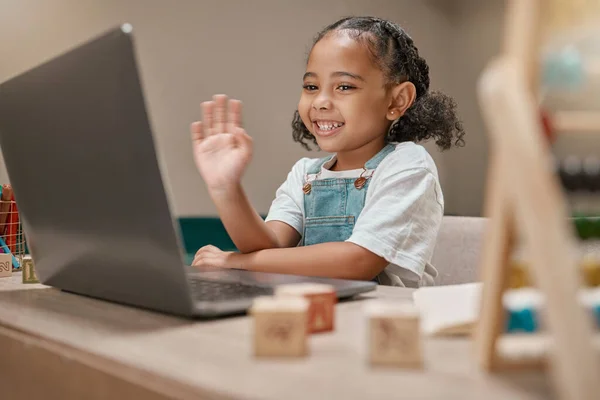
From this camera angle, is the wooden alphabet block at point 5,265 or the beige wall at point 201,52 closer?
the wooden alphabet block at point 5,265

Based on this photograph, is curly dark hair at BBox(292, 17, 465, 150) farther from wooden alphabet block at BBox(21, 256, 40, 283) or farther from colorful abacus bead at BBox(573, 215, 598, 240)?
colorful abacus bead at BBox(573, 215, 598, 240)

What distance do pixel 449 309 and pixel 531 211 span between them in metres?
0.25

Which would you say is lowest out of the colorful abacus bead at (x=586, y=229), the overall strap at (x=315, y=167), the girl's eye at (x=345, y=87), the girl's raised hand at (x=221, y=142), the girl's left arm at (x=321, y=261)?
the girl's left arm at (x=321, y=261)

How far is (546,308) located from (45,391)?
461 millimetres

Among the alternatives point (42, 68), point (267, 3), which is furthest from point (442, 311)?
point (267, 3)

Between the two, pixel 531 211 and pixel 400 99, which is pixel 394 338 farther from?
pixel 400 99

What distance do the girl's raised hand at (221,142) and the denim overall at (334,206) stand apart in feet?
1.49

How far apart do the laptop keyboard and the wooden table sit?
64 millimetres

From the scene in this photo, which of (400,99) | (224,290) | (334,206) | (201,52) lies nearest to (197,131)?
(224,290)

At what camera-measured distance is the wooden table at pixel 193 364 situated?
0.40 metres

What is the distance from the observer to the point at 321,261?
1.12 meters

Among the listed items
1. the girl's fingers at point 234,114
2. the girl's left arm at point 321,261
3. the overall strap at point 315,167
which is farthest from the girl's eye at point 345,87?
the girl's fingers at point 234,114

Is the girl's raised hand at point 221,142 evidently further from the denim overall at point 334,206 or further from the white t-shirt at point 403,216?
the denim overall at point 334,206

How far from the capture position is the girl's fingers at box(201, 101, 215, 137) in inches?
36.0
